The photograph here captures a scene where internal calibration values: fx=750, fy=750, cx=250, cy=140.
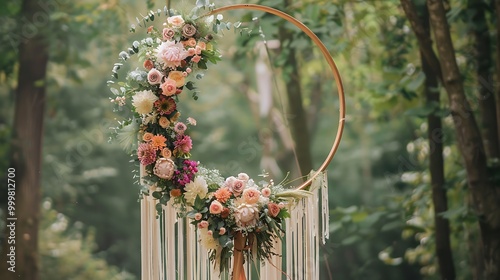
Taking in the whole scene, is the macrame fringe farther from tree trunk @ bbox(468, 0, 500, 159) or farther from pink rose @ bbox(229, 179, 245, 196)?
tree trunk @ bbox(468, 0, 500, 159)

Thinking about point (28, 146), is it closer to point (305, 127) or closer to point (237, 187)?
point (305, 127)

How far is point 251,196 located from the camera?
268 centimetres

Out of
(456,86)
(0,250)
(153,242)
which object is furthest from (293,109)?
(153,242)

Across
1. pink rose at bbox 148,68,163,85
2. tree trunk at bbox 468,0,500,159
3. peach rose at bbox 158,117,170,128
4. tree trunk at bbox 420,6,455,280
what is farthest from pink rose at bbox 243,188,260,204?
tree trunk at bbox 468,0,500,159

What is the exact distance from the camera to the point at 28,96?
4.87 m

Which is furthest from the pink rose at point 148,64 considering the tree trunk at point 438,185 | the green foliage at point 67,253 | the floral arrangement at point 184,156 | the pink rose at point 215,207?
the green foliage at point 67,253

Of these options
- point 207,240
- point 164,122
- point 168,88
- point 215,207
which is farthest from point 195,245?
point 168,88

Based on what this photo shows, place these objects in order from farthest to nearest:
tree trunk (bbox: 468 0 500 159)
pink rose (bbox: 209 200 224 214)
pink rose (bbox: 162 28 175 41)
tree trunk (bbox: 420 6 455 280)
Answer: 1. tree trunk (bbox: 420 6 455 280)
2. tree trunk (bbox: 468 0 500 159)
3. pink rose (bbox: 162 28 175 41)
4. pink rose (bbox: 209 200 224 214)

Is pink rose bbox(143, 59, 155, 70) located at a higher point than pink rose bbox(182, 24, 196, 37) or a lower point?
lower

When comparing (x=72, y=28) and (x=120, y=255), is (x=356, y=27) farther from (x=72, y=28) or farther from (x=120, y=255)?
(x=120, y=255)

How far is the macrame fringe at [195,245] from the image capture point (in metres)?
2.78

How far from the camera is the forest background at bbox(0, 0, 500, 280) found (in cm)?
435

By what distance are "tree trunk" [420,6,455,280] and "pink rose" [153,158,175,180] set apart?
2202mm

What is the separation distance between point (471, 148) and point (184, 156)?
5.91 ft
